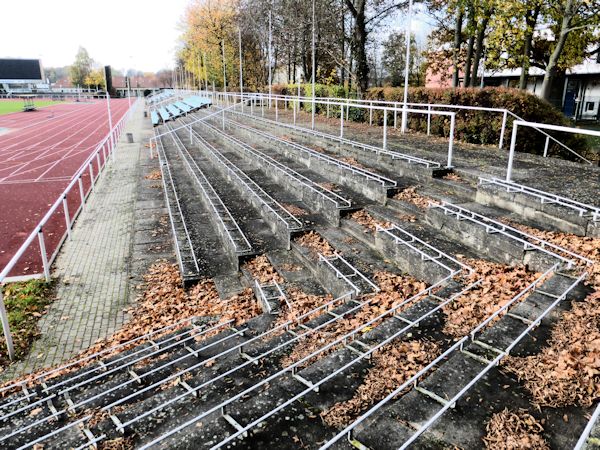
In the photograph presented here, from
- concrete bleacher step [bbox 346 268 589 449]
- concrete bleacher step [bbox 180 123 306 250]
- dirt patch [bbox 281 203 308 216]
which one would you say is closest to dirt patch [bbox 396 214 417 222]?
concrete bleacher step [bbox 180 123 306 250]

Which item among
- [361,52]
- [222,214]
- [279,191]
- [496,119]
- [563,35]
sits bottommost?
[222,214]

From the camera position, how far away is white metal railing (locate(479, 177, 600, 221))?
576 cm

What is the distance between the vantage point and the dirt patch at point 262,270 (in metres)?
6.95

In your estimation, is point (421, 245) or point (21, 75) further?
point (21, 75)

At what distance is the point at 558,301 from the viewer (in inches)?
165

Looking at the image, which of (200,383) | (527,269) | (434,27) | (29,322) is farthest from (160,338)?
(434,27)

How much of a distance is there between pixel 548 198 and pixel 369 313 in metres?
3.23

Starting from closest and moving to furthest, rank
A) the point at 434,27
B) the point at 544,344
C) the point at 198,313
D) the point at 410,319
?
the point at 544,344 < the point at 410,319 < the point at 198,313 < the point at 434,27

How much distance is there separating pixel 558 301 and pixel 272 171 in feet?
29.1

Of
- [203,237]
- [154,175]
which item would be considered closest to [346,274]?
[203,237]

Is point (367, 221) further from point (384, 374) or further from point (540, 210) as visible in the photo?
point (384, 374)

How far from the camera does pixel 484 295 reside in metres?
4.79

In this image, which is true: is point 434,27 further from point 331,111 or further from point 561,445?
point 561,445

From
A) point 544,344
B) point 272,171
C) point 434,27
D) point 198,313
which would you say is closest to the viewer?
point 544,344
